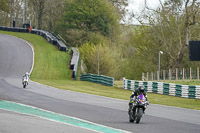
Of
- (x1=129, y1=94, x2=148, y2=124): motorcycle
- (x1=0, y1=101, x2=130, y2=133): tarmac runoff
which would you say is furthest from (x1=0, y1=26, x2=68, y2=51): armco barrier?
(x1=129, y1=94, x2=148, y2=124): motorcycle

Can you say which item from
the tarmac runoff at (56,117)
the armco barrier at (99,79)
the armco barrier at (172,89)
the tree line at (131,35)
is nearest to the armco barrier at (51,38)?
the tree line at (131,35)

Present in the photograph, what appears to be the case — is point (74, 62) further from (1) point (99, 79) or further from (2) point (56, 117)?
(2) point (56, 117)

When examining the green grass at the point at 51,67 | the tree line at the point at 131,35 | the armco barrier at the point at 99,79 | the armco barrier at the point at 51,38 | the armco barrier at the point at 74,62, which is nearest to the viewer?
the armco barrier at the point at 99,79

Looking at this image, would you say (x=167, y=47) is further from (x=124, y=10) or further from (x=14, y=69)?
(x=124, y=10)

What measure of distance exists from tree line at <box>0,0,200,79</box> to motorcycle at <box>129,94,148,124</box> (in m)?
37.8

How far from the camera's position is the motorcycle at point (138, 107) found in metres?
13.7

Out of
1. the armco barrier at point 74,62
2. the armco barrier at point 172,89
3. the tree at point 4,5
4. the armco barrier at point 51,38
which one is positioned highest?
the tree at point 4,5

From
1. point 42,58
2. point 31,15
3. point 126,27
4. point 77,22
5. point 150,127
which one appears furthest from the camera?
point 31,15

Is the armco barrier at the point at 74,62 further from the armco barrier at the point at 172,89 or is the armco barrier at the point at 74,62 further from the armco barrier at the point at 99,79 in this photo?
the armco barrier at the point at 172,89

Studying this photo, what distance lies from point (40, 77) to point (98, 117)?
1247 inches

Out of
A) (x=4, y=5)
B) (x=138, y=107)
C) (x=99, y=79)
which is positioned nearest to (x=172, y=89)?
(x=99, y=79)

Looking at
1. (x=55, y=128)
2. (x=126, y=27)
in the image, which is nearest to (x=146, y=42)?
(x=126, y=27)

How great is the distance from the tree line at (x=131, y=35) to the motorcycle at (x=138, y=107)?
3779 centimetres

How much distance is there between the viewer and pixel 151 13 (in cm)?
5834
